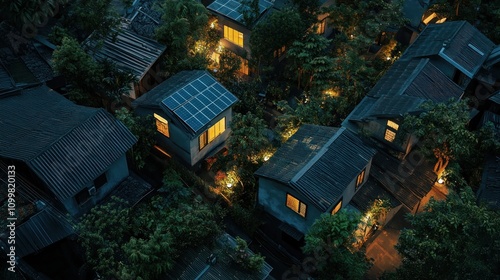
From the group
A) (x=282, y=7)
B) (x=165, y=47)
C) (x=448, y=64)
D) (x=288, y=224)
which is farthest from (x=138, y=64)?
(x=448, y=64)

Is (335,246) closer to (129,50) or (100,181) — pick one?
(100,181)

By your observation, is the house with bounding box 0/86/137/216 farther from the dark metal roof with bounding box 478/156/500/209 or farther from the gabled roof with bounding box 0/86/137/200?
the dark metal roof with bounding box 478/156/500/209

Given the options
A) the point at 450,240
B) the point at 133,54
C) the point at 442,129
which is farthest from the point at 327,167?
the point at 133,54

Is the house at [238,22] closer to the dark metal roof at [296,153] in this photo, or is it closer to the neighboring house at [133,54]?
the neighboring house at [133,54]

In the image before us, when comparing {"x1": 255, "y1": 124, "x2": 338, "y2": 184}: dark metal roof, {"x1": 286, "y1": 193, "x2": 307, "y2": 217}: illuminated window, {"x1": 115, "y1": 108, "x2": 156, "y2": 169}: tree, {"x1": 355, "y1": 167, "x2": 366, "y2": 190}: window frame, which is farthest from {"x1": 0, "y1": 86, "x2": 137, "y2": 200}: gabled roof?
{"x1": 355, "y1": 167, "x2": 366, "y2": 190}: window frame

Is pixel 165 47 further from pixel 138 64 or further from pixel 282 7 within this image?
pixel 282 7
